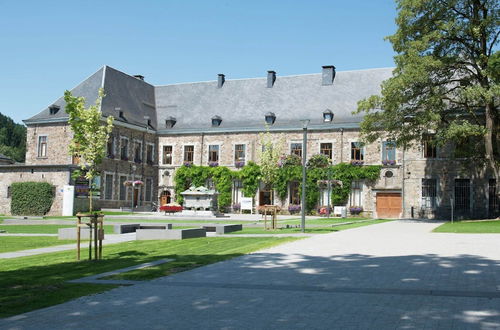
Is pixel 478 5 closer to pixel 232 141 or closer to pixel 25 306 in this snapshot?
pixel 232 141

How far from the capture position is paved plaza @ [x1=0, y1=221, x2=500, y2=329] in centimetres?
538

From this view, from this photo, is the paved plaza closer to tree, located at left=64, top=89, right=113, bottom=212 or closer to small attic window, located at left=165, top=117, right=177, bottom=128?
tree, located at left=64, top=89, right=113, bottom=212

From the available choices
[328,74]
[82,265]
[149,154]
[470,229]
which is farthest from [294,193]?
[82,265]

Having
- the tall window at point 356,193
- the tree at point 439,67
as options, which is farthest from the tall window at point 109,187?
the tree at point 439,67

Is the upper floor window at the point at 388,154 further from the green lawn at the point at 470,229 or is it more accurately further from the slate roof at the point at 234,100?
the green lawn at the point at 470,229

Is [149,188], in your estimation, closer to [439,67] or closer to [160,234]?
[439,67]

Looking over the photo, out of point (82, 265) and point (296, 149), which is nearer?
point (82, 265)

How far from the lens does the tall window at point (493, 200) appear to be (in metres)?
36.2

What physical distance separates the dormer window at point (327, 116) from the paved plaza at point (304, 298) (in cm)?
3135

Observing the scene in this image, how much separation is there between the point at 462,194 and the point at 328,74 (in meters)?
15.0

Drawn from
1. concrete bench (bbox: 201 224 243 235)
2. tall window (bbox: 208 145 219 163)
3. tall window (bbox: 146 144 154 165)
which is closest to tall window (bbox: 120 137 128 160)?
tall window (bbox: 146 144 154 165)

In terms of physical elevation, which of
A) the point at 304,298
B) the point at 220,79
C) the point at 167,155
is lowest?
the point at 304,298

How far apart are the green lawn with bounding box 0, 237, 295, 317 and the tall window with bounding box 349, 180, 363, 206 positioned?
26153mm

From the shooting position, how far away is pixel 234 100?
155 feet
